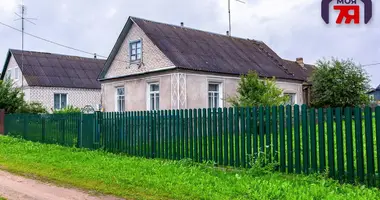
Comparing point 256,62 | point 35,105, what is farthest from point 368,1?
point 35,105

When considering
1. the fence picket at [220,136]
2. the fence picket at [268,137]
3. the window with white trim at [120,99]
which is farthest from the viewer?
the window with white trim at [120,99]

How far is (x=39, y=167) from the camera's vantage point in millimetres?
10109

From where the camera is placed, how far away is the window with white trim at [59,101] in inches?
1225

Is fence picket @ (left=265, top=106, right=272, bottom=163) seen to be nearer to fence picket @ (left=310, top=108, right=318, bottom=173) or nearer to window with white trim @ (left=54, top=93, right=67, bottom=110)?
fence picket @ (left=310, top=108, right=318, bottom=173)

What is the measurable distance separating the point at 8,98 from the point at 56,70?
9461 mm

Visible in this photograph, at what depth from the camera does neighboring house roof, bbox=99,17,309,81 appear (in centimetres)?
1937

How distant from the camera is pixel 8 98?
2327cm

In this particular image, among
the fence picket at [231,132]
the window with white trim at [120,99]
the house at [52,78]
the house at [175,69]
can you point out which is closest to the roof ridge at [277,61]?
the house at [175,69]

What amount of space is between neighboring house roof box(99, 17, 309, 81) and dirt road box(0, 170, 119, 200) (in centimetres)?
1078

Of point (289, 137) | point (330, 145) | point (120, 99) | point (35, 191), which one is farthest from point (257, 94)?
point (35, 191)

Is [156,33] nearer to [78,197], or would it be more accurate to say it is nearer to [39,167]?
[39,167]

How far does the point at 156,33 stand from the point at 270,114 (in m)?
13.1

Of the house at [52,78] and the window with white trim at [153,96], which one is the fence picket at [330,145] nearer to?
the window with white trim at [153,96]

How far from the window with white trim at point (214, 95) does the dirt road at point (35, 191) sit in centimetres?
1227
